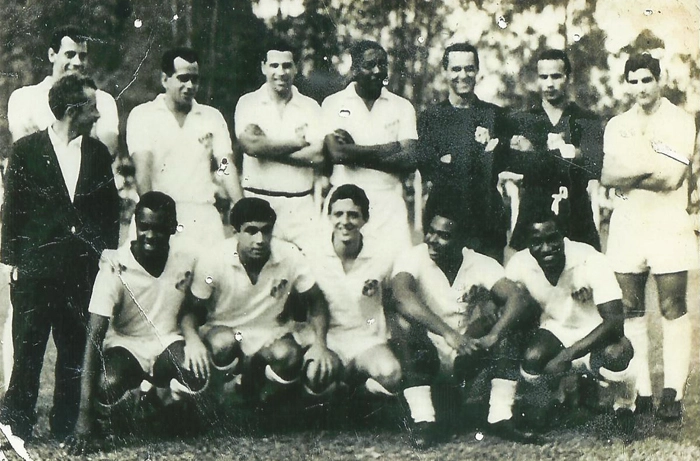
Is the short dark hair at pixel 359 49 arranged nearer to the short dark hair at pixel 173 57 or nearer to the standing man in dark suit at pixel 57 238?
the short dark hair at pixel 173 57

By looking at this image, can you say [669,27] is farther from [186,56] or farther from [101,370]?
[101,370]

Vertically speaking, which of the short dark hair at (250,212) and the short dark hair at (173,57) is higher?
the short dark hair at (173,57)

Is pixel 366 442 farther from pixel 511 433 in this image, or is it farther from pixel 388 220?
pixel 388 220

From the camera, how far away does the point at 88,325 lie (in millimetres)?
2668

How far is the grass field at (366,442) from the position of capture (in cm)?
268

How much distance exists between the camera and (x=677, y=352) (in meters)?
2.79

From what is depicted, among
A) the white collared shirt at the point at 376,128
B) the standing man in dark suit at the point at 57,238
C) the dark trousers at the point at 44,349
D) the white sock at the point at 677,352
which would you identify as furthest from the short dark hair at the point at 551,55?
the dark trousers at the point at 44,349

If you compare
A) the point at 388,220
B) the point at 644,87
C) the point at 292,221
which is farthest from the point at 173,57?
the point at 644,87

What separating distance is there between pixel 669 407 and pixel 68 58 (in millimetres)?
2551

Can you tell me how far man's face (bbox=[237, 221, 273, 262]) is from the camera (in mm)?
2680

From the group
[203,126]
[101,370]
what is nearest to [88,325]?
[101,370]

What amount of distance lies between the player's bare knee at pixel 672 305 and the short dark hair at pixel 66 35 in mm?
2324

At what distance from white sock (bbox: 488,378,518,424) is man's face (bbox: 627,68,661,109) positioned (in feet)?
3.77

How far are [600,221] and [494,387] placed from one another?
28.7 inches
